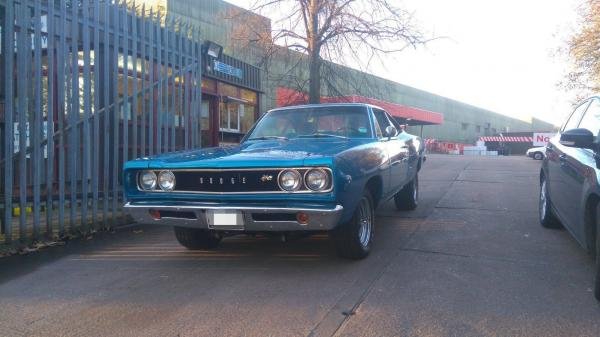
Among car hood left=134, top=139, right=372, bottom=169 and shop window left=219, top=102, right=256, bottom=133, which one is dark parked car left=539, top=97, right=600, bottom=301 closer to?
car hood left=134, top=139, right=372, bottom=169

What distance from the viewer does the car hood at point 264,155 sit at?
13.8 feet

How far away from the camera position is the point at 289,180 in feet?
13.9

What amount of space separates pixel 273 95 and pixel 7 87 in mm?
23501

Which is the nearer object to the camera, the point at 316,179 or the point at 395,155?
the point at 316,179

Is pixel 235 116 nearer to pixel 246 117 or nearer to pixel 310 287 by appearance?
pixel 246 117

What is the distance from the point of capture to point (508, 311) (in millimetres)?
3514

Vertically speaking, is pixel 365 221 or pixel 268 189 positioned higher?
pixel 268 189

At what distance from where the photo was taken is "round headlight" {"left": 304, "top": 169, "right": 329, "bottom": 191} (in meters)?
4.16

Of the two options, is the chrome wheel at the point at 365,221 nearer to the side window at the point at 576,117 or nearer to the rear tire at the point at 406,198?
the side window at the point at 576,117

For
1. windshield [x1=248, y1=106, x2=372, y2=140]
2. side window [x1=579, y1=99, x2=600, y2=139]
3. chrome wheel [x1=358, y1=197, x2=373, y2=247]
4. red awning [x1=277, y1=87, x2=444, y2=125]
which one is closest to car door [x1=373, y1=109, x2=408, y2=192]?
windshield [x1=248, y1=106, x2=372, y2=140]

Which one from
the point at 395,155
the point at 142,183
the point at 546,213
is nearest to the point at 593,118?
the point at 546,213

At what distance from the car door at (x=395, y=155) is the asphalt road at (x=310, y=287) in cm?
62

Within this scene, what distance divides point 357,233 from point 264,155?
1.10m

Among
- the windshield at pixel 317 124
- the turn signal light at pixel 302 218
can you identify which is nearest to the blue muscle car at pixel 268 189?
the turn signal light at pixel 302 218
